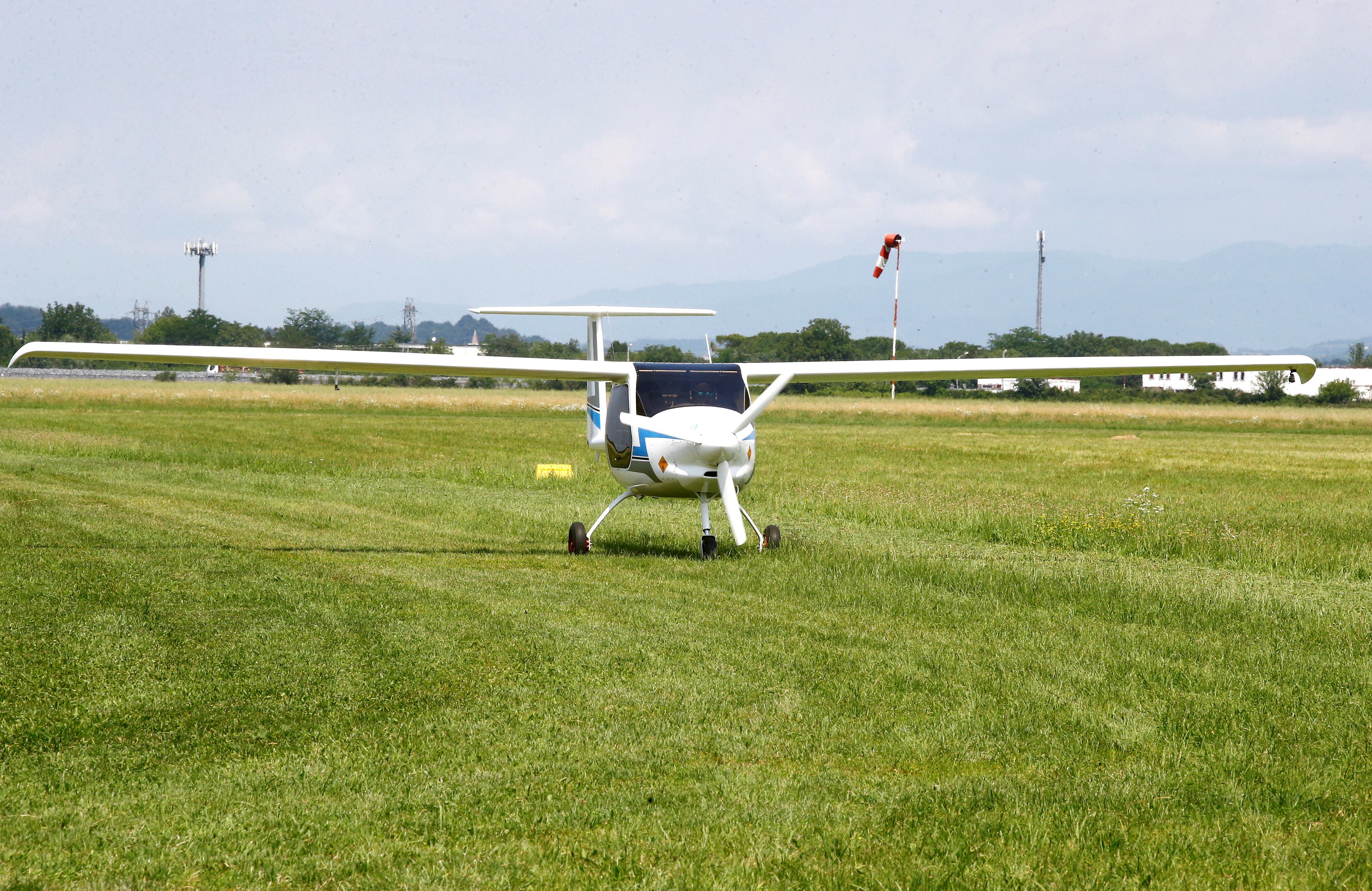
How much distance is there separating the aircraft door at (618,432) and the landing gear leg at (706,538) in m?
1.02

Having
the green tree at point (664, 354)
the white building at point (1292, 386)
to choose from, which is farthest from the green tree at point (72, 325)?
the white building at point (1292, 386)

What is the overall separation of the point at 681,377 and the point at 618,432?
100 centimetres

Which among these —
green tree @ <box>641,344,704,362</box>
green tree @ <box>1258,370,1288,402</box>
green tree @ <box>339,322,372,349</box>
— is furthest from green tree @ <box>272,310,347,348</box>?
green tree @ <box>1258,370,1288,402</box>

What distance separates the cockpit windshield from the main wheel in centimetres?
174

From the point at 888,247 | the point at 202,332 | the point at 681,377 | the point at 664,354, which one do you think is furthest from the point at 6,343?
the point at 681,377

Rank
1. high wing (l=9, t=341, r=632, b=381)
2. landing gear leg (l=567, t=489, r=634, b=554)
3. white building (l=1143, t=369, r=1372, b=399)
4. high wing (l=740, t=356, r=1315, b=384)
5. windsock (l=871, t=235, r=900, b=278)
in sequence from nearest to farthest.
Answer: high wing (l=9, t=341, r=632, b=381) < landing gear leg (l=567, t=489, r=634, b=554) < high wing (l=740, t=356, r=1315, b=384) < windsock (l=871, t=235, r=900, b=278) < white building (l=1143, t=369, r=1372, b=399)

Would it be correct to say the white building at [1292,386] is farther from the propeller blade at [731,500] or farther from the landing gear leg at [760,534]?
the propeller blade at [731,500]

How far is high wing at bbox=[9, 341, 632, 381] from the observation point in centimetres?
1309

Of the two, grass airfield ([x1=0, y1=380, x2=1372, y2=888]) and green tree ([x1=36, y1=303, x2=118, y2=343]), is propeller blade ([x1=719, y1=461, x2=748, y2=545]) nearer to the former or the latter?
grass airfield ([x1=0, y1=380, x2=1372, y2=888])

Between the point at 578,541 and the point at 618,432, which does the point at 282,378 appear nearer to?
the point at 578,541

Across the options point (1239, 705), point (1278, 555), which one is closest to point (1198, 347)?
point (1278, 555)

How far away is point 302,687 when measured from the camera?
709 centimetres

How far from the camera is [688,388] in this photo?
1386 cm

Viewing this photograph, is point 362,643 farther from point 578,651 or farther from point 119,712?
point 119,712
